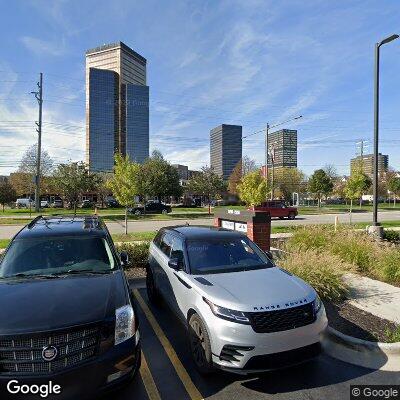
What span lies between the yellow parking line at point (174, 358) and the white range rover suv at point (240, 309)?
202mm

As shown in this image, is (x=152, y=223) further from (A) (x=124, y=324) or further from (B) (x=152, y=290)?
(A) (x=124, y=324)

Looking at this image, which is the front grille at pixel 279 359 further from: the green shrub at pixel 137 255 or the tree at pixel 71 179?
the tree at pixel 71 179

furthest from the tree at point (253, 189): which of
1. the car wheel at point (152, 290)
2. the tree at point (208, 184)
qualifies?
the tree at point (208, 184)

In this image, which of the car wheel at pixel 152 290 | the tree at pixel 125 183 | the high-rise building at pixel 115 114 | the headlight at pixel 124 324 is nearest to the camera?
the headlight at pixel 124 324

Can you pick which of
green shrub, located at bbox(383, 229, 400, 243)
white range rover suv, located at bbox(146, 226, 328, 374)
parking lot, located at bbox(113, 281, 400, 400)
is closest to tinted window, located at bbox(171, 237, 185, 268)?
white range rover suv, located at bbox(146, 226, 328, 374)

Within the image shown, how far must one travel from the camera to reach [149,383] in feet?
13.6

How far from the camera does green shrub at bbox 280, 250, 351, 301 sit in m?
6.76

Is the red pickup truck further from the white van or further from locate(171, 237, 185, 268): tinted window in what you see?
the white van

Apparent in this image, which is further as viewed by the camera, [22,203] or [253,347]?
[22,203]

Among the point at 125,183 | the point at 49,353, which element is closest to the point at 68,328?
the point at 49,353

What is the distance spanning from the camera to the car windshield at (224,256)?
5125 millimetres

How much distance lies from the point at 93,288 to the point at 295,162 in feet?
213

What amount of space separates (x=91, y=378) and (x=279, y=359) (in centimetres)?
189

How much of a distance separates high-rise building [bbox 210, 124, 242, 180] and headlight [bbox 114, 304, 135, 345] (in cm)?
5553
